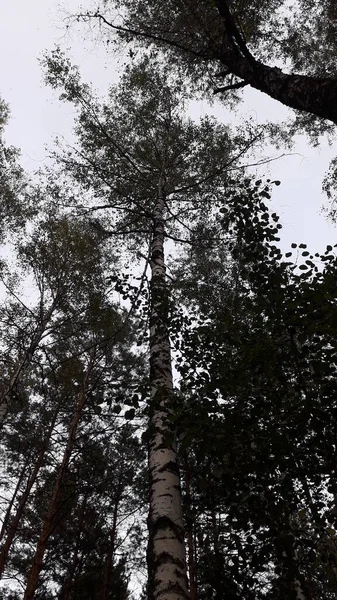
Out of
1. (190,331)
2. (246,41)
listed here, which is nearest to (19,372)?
(190,331)

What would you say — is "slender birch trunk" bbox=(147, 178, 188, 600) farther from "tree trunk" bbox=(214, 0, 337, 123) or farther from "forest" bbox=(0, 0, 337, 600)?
"tree trunk" bbox=(214, 0, 337, 123)

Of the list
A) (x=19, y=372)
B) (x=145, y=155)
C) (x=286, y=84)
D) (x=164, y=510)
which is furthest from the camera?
(x=145, y=155)

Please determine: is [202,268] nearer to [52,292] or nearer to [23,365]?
[52,292]

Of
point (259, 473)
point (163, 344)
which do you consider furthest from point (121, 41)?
point (259, 473)

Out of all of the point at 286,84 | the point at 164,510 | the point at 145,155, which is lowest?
the point at 164,510

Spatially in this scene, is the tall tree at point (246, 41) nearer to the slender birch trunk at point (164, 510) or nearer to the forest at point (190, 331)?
the forest at point (190, 331)

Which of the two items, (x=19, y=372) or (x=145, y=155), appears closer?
(x=19, y=372)

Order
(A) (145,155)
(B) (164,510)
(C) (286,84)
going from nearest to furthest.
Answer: (B) (164,510)
(C) (286,84)
(A) (145,155)

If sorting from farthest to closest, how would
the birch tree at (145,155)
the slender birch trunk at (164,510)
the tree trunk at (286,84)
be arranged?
the birch tree at (145,155), the tree trunk at (286,84), the slender birch trunk at (164,510)

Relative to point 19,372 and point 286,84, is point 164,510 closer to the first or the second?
point 19,372

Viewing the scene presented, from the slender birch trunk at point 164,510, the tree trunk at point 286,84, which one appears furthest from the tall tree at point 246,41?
the slender birch trunk at point 164,510

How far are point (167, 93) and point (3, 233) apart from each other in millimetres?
5698

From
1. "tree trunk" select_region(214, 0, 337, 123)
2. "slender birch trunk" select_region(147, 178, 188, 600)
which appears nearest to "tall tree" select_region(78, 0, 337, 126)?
"tree trunk" select_region(214, 0, 337, 123)

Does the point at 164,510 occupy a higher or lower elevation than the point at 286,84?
lower
